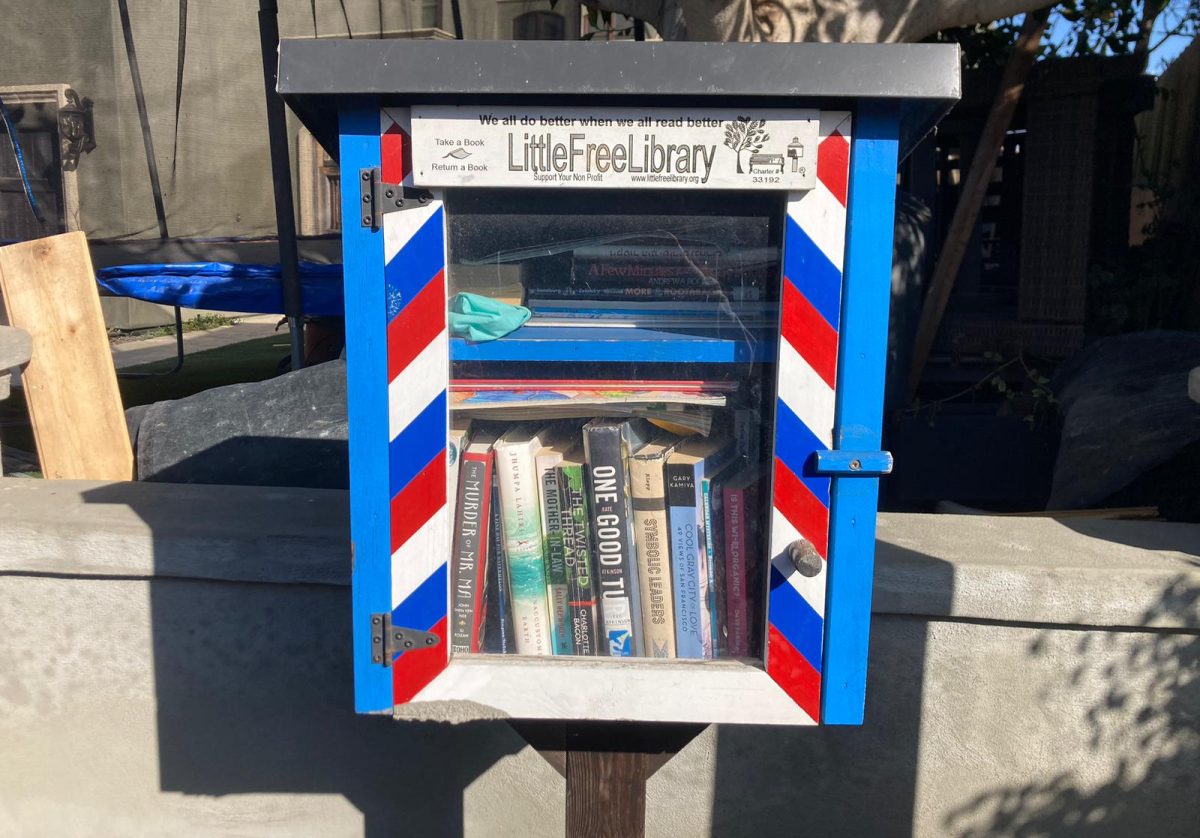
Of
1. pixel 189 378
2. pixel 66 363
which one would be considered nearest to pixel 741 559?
pixel 66 363

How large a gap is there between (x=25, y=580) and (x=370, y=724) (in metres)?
0.92

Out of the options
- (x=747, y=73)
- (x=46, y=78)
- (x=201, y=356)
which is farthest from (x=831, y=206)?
(x=46, y=78)

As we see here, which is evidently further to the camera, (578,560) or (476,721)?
(476,721)

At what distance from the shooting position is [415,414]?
1.68m

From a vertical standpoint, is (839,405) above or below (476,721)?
above

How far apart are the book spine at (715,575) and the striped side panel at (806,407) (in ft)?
0.37

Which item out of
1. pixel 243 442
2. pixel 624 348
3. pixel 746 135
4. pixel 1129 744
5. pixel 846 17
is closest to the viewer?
pixel 746 135

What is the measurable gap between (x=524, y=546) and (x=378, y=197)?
645 millimetres

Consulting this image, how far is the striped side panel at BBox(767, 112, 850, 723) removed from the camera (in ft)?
5.20

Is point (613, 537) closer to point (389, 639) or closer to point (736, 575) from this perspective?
point (736, 575)

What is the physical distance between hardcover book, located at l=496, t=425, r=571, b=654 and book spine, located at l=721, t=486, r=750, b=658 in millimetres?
321

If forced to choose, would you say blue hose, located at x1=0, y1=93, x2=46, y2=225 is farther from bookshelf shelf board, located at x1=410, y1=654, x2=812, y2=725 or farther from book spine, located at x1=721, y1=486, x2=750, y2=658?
book spine, located at x1=721, y1=486, x2=750, y2=658

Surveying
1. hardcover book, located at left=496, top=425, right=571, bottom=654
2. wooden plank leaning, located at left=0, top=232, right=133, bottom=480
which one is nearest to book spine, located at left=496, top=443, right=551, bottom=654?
hardcover book, located at left=496, top=425, right=571, bottom=654

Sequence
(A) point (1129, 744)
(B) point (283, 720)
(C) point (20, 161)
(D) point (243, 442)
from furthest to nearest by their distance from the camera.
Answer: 1. (C) point (20, 161)
2. (D) point (243, 442)
3. (B) point (283, 720)
4. (A) point (1129, 744)
